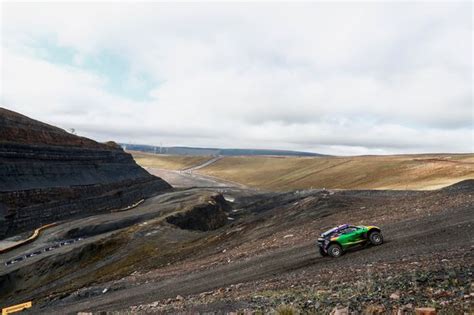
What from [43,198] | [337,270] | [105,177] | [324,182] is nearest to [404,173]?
[324,182]

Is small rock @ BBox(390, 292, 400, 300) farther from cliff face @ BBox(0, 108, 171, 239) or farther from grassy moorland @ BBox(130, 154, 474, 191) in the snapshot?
grassy moorland @ BBox(130, 154, 474, 191)

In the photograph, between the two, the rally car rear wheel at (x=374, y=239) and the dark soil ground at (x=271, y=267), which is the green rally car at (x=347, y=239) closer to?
the rally car rear wheel at (x=374, y=239)

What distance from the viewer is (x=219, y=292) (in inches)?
663

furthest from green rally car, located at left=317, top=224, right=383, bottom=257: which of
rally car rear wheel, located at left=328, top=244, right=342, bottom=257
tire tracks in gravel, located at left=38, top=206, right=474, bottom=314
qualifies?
tire tracks in gravel, located at left=38, top=206, right=474, bottom=314

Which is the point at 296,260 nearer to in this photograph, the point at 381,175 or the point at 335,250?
the point at 335,250

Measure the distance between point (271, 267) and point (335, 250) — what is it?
3207 mm

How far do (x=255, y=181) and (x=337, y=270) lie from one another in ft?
435

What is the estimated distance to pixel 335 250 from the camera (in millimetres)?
18969

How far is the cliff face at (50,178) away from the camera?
50.5 metres

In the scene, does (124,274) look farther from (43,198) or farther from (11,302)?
(43,198)

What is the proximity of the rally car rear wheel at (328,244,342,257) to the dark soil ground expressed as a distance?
39 cm

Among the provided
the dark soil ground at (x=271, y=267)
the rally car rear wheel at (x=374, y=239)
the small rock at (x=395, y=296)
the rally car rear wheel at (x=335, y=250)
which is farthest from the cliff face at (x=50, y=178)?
the small rock at (x=395, y=296)

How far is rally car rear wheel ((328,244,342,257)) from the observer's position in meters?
18.9

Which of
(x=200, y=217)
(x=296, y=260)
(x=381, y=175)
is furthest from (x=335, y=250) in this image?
(x=381, y=175)
